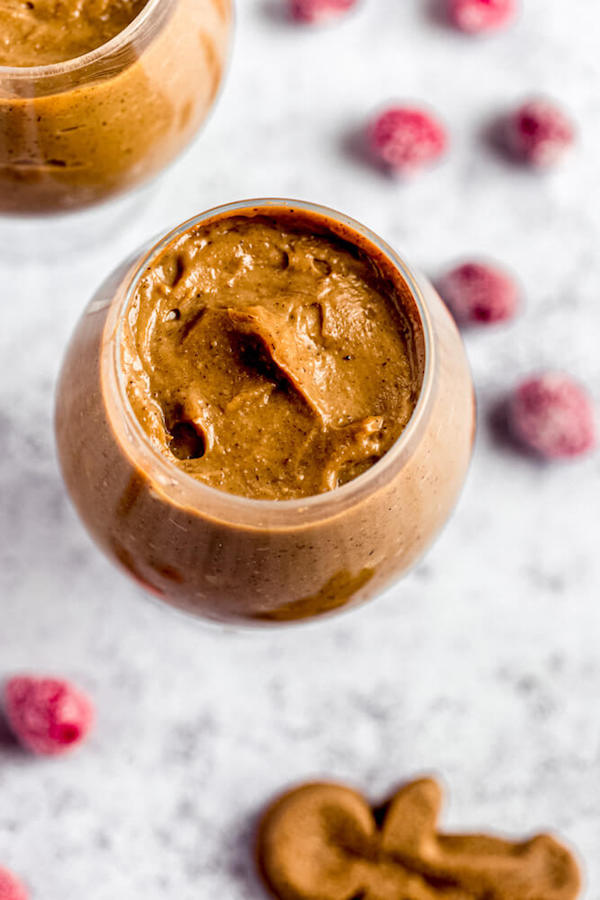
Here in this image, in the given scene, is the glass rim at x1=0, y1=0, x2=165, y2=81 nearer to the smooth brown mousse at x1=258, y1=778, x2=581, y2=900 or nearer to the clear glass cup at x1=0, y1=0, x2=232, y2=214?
the clear glass cup at x1=0, y1=0, x2=232, y2=214

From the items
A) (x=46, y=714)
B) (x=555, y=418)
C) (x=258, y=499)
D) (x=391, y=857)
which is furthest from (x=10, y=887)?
(x=555, y=418)

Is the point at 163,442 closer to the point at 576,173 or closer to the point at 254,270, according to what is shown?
the point at 254,270

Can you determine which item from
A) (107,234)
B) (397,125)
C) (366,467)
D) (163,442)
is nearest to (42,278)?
(107,234)

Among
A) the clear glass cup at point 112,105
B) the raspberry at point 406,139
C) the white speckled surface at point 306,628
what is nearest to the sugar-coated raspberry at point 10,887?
the white speckled surface at point 306,628

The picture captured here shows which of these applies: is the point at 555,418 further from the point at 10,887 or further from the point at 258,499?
the point at 10,887

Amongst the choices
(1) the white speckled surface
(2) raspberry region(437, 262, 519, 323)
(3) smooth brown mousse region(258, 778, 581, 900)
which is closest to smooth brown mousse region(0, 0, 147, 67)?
(1) the white speckled surface

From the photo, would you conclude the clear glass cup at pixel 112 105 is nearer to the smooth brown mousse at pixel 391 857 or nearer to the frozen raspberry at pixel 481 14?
the frozen raspberry at pixel 481 14
